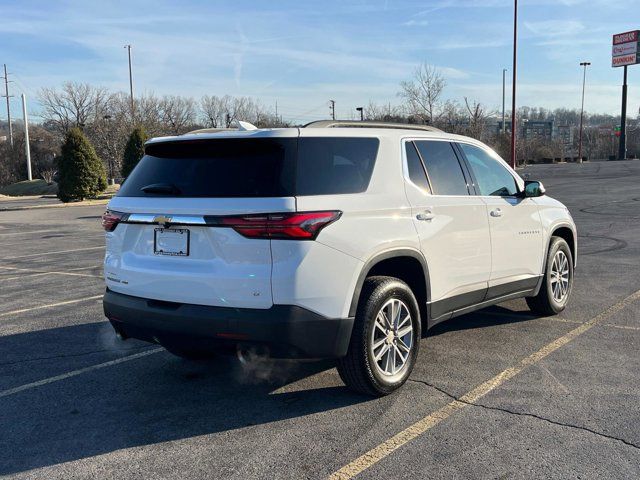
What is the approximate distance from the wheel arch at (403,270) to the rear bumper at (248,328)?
0.84 feet

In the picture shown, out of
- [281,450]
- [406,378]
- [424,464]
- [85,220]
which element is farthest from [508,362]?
[85,220]

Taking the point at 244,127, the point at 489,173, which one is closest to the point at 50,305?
the point at 244,127

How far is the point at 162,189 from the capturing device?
3.80 metres

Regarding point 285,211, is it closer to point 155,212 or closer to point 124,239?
point 155,212

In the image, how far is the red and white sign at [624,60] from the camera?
272 feet

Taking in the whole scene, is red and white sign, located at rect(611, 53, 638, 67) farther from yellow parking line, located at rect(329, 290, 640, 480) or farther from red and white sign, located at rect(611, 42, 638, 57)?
yellow parking line, located at rect(329, 290, 640, 480)

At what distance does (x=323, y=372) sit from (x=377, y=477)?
5.39 ft

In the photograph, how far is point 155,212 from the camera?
12.3 ft

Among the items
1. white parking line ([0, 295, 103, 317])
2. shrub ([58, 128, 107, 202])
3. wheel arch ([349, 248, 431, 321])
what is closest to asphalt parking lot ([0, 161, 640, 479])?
white parking line ([0, 295, 103, 317])

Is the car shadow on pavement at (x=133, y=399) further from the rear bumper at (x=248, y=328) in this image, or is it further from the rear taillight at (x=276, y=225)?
the rear taillight at (x=276, y=225)

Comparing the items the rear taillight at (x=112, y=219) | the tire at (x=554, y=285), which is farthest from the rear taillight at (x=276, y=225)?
the tire at (x=554, y=285)

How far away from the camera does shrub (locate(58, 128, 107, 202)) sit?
1172 inches

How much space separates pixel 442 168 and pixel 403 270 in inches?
38.7

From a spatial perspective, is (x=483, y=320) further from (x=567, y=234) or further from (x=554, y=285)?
(x=567, y=234)
